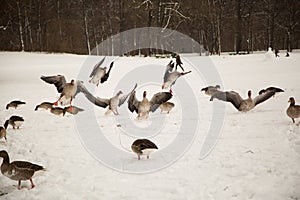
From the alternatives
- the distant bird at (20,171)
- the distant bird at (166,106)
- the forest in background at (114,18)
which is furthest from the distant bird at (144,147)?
the forest in background at (114,18)

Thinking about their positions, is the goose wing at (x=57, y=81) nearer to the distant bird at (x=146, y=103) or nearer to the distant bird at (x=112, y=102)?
the distant bird at (x=112, y=102)

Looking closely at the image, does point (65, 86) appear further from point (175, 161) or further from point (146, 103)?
point (175, 161)

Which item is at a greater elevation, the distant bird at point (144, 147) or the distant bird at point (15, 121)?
the distant bird at point (15, 121)

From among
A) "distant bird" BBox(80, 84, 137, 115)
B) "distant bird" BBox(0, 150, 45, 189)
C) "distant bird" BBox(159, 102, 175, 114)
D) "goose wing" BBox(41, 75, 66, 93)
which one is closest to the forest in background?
"goose wing" BBox(41, 75, 66, 93)

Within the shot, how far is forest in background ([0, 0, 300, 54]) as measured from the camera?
3303cm

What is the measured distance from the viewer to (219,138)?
675cm

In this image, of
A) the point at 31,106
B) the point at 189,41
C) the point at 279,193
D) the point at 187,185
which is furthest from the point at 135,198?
the point at 189,41

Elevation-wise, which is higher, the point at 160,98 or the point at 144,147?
the point at 160,98

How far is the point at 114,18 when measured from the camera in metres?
36.4

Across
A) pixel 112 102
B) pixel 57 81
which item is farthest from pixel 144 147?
pixel 57 81

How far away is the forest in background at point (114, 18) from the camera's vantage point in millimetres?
33031

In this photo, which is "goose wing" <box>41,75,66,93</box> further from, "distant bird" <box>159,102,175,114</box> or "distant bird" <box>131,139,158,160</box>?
"distant bird" <box>131,139,158,160</box>

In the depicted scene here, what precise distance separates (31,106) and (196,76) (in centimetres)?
1069

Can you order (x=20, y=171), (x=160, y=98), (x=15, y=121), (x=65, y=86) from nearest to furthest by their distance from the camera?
(x=20, y=171), (x=15, y=121), (x=160, y=98), (x=65, y=86)
